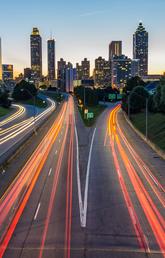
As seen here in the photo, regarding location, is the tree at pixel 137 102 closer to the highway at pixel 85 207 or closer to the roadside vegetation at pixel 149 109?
the roadside vegetation at pixel 149 109

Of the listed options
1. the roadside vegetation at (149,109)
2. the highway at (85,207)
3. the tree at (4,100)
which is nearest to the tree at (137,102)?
the roadside vegetation at (149,109)

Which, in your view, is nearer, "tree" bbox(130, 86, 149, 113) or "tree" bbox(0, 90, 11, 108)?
"tree" bbox(130, 86, 149, 113)

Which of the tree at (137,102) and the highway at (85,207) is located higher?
the tree at (137,102)

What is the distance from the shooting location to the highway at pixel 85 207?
20328 mm

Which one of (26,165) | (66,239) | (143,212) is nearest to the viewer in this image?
(66,239)

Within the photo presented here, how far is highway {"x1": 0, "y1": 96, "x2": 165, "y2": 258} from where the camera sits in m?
20.3

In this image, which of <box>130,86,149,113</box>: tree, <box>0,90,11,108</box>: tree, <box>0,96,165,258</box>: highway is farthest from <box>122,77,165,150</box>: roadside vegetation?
<box>0,90,11,108</box>: tree

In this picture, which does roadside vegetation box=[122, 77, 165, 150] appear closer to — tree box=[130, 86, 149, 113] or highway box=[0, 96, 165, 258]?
tree box=[130, 86, 149, 113]

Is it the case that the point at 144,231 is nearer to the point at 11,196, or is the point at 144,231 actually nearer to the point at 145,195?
the point at 145,195

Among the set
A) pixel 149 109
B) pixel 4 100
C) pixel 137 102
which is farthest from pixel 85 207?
Result: pixel 4 100

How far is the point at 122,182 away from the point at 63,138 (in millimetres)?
37830

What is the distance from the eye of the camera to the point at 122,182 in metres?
37.0

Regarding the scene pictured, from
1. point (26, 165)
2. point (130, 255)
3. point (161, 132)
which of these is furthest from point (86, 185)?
point (161, 132)

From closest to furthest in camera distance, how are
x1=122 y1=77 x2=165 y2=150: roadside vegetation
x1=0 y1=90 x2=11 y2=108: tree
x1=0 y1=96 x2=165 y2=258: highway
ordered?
x1=0 y1=96 x2=165 y2=258: highway < x1=122 y1=77 x2=165 y2=150: roadside vegetation < x1=0 y1=90 x2=11 y2=108: tree
